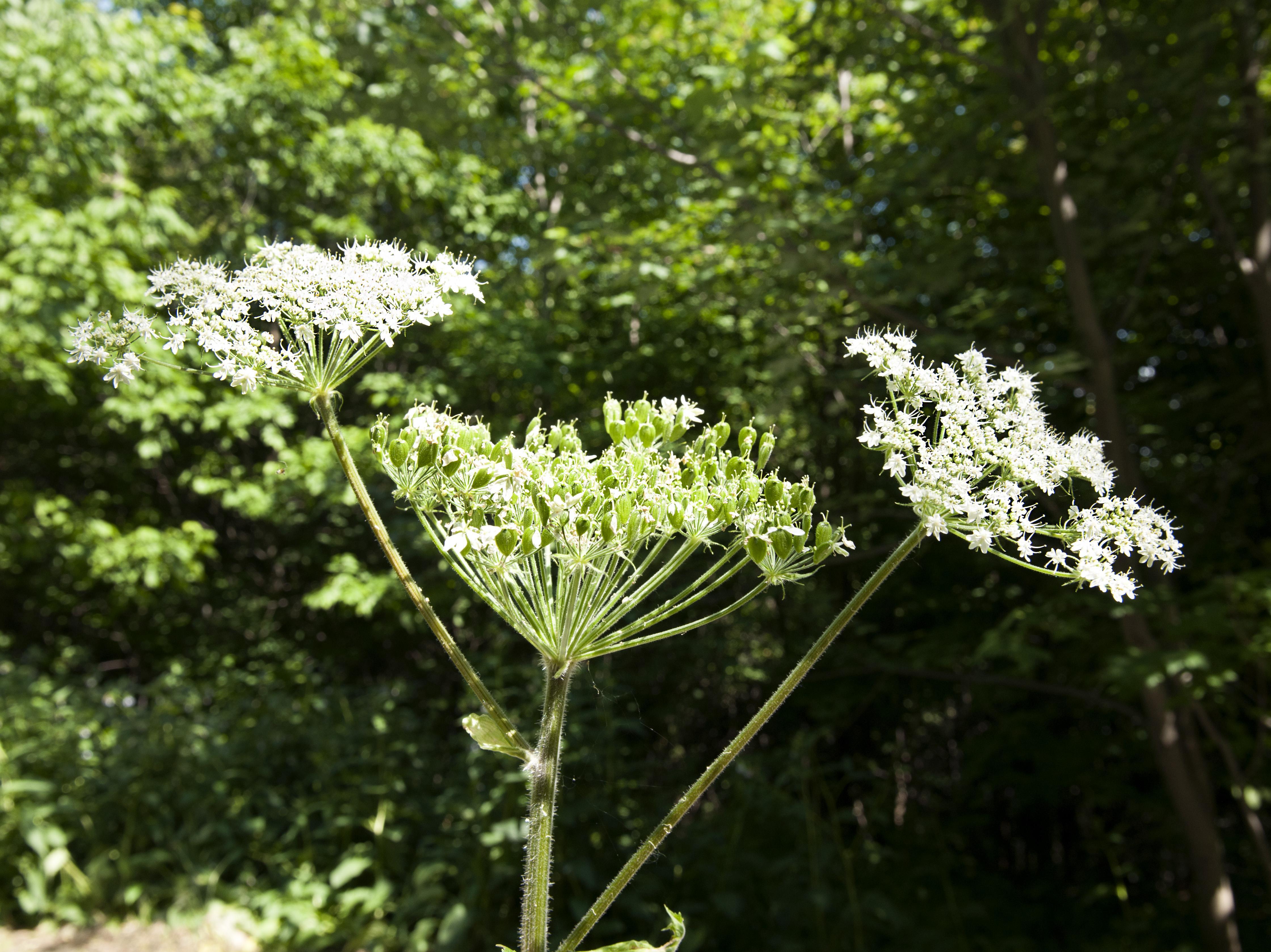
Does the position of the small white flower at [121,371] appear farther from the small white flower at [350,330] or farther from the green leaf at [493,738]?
the green leaf at [493,738]

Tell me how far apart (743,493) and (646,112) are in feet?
15.3

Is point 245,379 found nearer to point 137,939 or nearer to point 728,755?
point 728,755

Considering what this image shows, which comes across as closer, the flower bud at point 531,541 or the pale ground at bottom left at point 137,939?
the flower bud at point 531,541

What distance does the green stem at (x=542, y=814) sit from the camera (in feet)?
3.08

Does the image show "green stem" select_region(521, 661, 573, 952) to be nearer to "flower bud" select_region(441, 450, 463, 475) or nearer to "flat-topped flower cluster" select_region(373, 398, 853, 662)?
"flat-topped flower cluster" select_region(373, 398, 853, 662)

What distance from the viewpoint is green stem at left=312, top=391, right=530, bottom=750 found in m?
1.00

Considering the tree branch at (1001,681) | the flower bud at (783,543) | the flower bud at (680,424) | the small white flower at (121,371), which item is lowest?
the flower bud at (783,543)

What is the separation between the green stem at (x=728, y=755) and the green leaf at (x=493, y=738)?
0.65 ft

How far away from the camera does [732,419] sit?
6.40m

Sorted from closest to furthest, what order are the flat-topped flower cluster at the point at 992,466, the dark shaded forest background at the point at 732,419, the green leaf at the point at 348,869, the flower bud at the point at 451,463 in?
the flat-topped flower cluster at the point at 992,466
the flower bud at the point at 451,463
the dark shaded forest background at the point at 732,419
the green leaf at the point at 348,869

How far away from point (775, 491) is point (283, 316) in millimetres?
730

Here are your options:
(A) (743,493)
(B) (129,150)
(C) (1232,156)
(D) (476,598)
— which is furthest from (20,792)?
(C) (1232,156)

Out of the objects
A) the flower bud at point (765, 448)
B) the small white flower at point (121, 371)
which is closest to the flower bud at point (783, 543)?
the flower bud at point (765, 448)

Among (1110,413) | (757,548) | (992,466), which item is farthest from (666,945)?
(1110,413)
